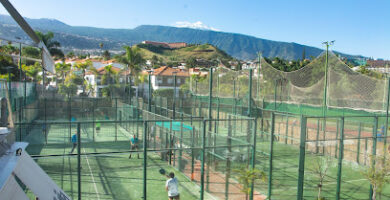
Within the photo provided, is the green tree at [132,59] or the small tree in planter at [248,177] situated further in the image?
the green tree at [132,59]

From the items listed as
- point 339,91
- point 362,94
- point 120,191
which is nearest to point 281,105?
point 339,91

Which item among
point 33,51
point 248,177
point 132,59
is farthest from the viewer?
point 132,59

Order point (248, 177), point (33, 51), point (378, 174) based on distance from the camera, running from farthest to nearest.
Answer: point (33, 51), point (378, 174), point (248, 177)

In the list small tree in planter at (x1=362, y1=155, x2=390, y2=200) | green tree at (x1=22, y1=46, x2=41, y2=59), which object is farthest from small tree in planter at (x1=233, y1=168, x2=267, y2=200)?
green tree at (x1=22, y1=46, x2=41, y2=59)

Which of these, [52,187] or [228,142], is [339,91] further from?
[52,187]

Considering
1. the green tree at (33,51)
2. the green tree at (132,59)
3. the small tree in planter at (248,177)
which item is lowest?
the small tree in planter at (248,177)

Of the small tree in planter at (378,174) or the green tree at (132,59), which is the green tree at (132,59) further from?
the small tree in planter at (378,174)

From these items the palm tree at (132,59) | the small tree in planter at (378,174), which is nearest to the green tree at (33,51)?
the small tree in planter at (378,174)

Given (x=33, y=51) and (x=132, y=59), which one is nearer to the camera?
(x=33, y=51)

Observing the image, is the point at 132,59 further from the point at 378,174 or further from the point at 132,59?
the point at 378,174

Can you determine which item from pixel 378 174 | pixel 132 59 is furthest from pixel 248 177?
pixel 132 59

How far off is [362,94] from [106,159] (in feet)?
53.4

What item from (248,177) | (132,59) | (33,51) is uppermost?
(132,59)

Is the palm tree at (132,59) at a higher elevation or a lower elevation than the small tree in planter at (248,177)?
higher
